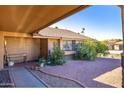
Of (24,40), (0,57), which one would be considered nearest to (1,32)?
(0,57)

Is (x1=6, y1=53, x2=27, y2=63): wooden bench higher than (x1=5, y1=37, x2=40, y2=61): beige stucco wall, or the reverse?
(x1=5, y1=37, x2=40, y2=61): beige stucco wall

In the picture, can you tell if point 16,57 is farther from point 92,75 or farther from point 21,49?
point 92,75

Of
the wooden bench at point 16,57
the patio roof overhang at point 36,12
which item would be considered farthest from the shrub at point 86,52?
the patio roof overhang at point 36,12

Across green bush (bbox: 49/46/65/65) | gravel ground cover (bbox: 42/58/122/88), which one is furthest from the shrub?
gravel ground cover (bbox: 42/58/122/88)

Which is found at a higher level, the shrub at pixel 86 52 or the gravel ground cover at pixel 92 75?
the shrub at pixel 86 52

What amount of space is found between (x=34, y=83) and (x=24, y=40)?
339 inches

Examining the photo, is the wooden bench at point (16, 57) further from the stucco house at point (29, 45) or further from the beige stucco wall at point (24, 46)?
the beige stucco wall at point (24, 46)

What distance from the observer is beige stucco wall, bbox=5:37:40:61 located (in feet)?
48.2

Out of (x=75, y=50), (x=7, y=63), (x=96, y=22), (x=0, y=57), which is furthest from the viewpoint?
(x=96, y=22)

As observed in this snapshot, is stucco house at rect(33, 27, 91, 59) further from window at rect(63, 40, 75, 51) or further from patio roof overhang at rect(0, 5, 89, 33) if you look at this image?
patio roof overhang at rect(0, 5, 89, 33)

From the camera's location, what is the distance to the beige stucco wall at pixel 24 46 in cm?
1468
